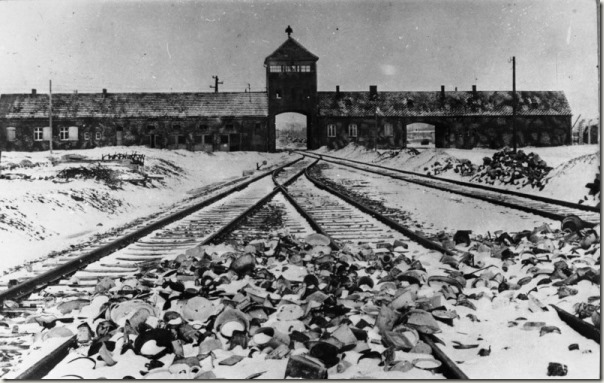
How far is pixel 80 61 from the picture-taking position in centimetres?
543

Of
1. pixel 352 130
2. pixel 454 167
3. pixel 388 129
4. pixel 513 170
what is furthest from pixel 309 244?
pixel 388 129

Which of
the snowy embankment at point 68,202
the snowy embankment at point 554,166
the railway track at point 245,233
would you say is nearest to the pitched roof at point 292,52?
the railway track at point 245,233

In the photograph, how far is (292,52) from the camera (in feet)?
17.3

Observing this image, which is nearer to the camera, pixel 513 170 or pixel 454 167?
pixel 513 170

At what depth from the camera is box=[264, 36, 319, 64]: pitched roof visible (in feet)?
17.6

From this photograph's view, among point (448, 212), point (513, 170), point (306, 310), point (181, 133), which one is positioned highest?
point (181, 133)

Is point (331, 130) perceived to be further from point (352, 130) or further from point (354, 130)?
point (352, 130)

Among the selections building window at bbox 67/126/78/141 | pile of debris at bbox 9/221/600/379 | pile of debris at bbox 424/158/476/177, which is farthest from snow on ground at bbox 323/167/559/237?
building window at bbox 67/126/78/141

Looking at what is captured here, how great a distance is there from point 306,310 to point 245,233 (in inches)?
109

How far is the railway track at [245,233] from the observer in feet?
13.1

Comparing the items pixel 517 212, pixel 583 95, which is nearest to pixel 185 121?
pixel 517 212

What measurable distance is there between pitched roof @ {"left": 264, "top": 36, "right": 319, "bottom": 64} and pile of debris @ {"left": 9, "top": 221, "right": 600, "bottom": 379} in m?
2.11

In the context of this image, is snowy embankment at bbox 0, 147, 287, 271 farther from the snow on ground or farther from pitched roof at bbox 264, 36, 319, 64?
the snow on ground

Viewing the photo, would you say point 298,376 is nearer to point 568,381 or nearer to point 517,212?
point 568,381
